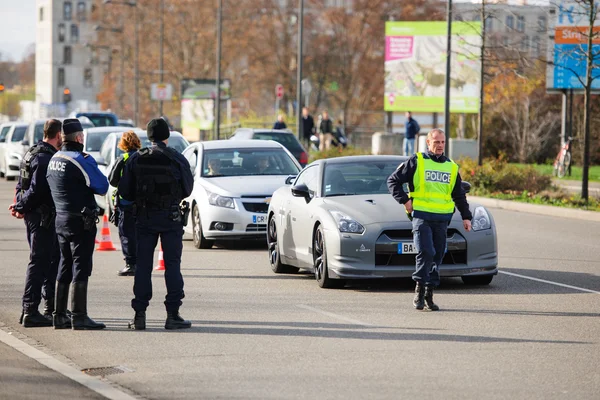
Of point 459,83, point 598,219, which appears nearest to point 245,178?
point 598,219

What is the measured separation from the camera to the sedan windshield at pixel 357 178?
13797mm

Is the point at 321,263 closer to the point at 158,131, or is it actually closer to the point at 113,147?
the point at 158,131

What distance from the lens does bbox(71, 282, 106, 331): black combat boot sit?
33.3 ft

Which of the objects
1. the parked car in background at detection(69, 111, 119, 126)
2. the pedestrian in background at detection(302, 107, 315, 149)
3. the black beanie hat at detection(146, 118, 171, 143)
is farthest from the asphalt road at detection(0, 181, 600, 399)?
the pedestrian in background at detection(302, 107, 315, 149)

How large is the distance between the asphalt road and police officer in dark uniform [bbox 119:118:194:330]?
1.07ft

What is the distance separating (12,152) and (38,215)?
96.8 ft

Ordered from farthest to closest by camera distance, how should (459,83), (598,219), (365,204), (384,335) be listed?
1. (459,83)
2. (598,219)
3. (365,204)
4. (384,335)

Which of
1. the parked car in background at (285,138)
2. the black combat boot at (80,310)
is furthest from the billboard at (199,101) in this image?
the black combat boot at (80,310)

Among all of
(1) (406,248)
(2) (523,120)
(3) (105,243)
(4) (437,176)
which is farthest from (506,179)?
(2) (523,120)

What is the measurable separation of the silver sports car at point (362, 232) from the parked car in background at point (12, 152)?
25.2 m

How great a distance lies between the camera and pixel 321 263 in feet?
42.9

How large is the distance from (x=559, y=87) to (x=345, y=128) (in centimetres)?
3200

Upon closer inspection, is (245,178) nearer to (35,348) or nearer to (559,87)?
(35,348)

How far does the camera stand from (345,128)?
220 ft
